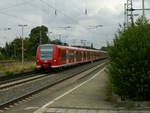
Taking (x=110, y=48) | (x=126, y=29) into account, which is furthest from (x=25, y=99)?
(x=126, y=29)

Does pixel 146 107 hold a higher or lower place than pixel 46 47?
lower

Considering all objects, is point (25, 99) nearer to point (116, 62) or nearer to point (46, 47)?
point (116, 62)

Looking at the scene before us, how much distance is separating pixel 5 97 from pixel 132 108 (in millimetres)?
6066

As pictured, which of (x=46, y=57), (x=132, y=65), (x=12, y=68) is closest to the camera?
(x=132, y=65)

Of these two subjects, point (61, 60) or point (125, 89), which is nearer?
point (125, 89)

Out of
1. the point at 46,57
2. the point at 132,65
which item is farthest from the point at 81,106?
the point at 46,57

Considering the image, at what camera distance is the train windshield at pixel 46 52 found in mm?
23672

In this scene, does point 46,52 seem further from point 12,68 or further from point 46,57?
point 12,68

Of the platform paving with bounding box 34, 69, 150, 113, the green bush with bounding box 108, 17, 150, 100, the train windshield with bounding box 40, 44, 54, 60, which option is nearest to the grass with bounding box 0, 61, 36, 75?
the train windshield with bounding box 40, 44, 54, 60

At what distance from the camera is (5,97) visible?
37.3ft

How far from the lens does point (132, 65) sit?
28.6 feet

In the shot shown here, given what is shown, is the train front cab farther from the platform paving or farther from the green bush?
the green bush

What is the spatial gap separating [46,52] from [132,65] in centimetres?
1590

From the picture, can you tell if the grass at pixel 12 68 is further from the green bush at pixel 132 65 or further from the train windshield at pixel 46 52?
the green bush at pixel 132 65
